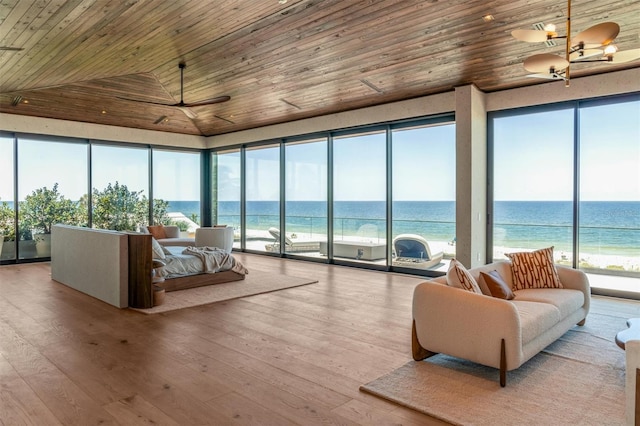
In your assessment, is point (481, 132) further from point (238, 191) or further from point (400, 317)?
point (238, 191)

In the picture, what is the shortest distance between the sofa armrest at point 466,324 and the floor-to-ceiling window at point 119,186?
28.7ft

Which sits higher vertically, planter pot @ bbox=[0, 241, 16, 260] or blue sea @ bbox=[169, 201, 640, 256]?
blue sea @ bbox=[169, 201, 640, 256]

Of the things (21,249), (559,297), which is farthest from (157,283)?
(21,249)

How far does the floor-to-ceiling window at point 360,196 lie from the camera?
27.5ft

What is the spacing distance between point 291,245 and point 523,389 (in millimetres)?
7375

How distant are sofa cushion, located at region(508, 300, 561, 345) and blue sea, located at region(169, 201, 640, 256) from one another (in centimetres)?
312

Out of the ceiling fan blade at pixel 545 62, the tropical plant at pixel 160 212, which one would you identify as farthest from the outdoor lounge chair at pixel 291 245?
the ceiling fan blade at pixel 545 62

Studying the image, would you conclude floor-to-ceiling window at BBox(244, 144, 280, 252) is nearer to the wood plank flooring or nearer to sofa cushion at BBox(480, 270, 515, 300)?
the wood plank flooring

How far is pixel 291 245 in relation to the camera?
33.0 feet

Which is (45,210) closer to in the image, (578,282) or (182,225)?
(182,225)

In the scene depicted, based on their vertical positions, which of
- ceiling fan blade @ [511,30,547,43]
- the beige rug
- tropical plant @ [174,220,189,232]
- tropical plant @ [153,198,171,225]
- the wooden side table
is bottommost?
the beige rug

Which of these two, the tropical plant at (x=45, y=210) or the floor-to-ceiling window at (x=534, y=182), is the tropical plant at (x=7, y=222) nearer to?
the tropical plant at (x=45, y=210)

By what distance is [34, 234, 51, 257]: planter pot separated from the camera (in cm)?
915

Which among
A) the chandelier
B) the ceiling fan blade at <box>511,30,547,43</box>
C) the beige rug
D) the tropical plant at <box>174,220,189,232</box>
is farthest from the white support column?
the tropical plant at <box>174,220,189,232</box>
